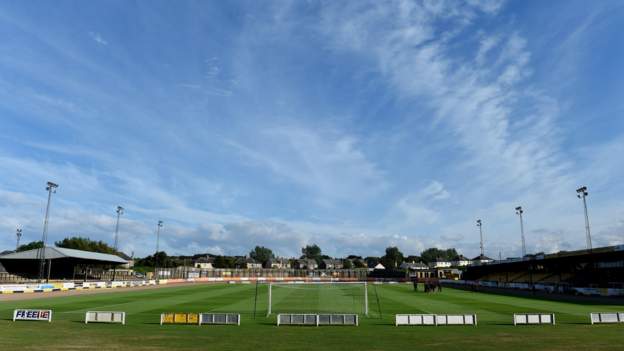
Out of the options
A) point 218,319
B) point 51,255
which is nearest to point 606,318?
point 218,319

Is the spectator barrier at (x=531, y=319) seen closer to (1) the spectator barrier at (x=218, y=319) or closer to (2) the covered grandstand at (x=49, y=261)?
(1) the spectator barrier at (x=218, y=319)

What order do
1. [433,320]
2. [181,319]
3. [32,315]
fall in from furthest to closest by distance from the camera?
[32,315] → [181,319] → [433,320]

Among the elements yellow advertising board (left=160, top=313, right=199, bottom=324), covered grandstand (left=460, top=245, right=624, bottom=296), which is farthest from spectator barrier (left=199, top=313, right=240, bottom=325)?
covered grandstand (left=460, top=245, right=624, bottom=296)

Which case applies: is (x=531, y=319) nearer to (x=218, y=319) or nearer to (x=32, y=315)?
(x=218, y=319)

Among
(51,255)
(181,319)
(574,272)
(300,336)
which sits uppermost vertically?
(51,255)

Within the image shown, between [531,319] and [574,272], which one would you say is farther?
[574,272]

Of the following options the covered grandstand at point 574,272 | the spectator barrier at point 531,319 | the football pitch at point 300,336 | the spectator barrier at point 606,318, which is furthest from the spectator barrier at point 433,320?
the covered grandstand at point 574,272

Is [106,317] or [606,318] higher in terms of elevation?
[606,318]

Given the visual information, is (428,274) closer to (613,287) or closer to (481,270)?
(481,270)

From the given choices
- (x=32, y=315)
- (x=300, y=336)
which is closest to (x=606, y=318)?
(x=300, y=336)

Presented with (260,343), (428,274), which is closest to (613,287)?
(260,343)

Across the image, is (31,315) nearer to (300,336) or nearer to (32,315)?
(32,315)

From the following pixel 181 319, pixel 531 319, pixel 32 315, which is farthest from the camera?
pixel 32 315

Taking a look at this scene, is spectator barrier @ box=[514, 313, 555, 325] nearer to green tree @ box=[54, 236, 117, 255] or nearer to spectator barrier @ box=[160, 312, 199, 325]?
spectator barrier @ box=[160, 312, 199, 325]
